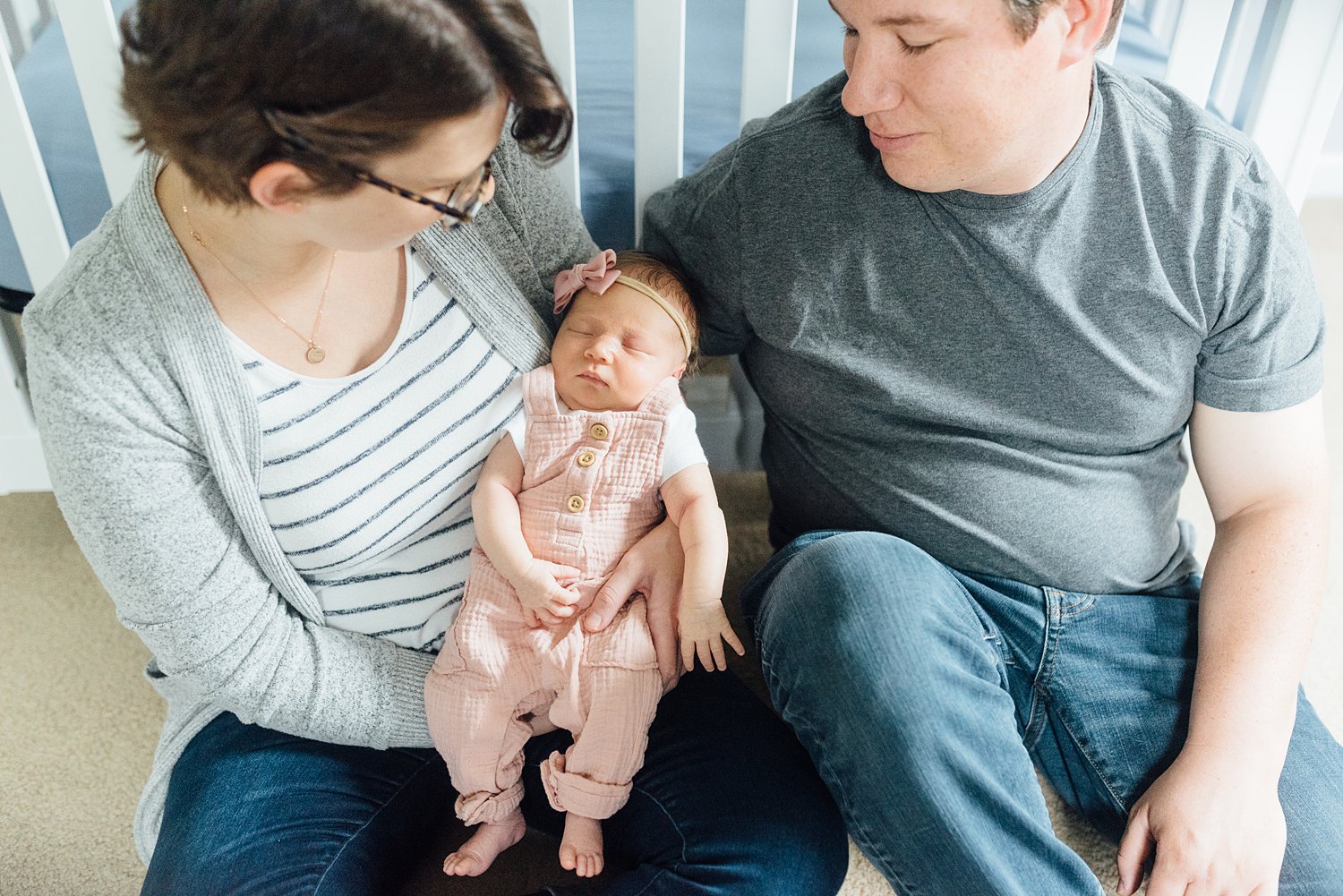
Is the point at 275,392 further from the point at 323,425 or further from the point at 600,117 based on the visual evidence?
the point at 600,117

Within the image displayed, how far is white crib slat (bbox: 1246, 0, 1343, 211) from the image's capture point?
1.38 m

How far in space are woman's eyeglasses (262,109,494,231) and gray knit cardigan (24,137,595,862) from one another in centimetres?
19

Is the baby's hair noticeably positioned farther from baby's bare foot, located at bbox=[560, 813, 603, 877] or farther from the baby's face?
baby's bare foot, located at bbox=[560, 813, 603, 877]

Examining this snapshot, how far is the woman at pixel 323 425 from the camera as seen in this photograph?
841 mm

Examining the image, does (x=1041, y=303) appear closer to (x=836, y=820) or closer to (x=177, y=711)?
(x=836, y=820)

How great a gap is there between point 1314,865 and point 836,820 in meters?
0.47

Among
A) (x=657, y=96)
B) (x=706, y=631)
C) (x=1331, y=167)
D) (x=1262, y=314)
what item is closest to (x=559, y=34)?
(x=657, y=96)

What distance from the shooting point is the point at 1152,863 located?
1104mm

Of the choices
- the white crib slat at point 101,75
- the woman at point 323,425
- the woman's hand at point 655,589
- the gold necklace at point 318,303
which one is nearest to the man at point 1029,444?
the woman's hand at point 655,589

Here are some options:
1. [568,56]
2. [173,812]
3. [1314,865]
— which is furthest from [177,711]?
[1314,865]

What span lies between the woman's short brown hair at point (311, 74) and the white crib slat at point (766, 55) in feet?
1.70

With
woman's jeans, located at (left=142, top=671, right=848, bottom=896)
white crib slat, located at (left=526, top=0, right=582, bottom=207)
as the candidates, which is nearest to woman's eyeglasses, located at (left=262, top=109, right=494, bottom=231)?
white crib slat, located at (left=526, top=0, right=582, bottom=207)

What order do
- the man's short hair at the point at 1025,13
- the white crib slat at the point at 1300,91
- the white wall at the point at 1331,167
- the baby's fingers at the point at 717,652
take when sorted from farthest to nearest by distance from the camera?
the white wall at the point at 1331,167 < the white crib slat at the point at 1300,91 < the baby's fingers at the point at 717,652 < the man's short hair at the point at 1025,13

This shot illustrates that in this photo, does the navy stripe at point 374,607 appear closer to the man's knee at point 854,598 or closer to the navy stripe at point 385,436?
the navy stripe at point 385,436
